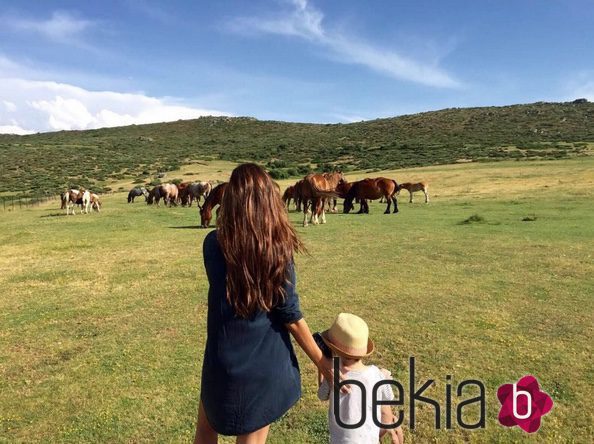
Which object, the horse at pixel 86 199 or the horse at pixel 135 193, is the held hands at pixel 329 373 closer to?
the horse at pixel 86 199

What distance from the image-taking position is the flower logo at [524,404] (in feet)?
15.0

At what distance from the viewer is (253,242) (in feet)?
8.32

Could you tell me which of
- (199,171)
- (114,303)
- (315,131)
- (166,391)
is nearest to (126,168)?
(199,171)

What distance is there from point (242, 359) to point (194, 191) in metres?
26.0

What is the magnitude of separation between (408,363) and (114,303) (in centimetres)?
550

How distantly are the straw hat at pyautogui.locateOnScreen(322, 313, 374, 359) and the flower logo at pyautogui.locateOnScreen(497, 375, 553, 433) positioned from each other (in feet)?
9.00

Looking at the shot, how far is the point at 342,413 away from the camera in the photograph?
294 centimetres

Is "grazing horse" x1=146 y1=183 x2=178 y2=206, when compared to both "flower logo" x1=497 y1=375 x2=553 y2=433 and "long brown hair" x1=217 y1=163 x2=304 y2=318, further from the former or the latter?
"long brown hair" x1=217 y1=163 x2=304 y2=318

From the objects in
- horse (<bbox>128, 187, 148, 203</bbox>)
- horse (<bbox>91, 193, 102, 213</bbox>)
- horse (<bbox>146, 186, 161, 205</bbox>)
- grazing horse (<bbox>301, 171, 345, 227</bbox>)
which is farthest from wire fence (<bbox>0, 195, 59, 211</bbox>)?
grazing horse (<bbox>301, 171, 345, 227</bbox>)

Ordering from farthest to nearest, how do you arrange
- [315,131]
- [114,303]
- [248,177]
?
[315,131] < [114,303] < [248,177]

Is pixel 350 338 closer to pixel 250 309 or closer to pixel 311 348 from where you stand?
pixel 311 348

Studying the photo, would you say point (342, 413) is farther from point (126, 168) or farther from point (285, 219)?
point (126, 168)

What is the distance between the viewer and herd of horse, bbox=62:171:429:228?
1802cm

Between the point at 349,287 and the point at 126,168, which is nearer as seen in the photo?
the point at 349,287
